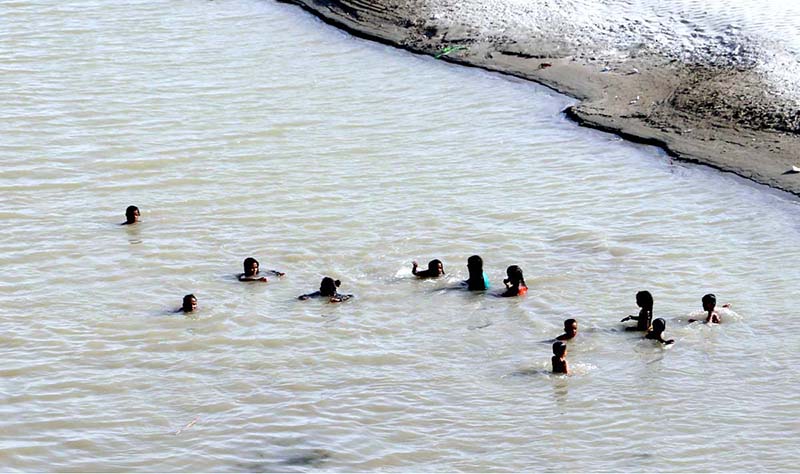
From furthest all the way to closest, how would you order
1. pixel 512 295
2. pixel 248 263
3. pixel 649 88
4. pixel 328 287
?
pixel 649 88 < pixel 248 263 < pixel 512 295 < pixel 328 287

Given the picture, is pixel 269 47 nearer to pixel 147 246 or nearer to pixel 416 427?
pixel 147 246

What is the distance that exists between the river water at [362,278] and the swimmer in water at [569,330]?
158 mm

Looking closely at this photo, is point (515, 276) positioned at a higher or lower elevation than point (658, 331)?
higher

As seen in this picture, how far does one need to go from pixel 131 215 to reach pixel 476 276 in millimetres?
4896

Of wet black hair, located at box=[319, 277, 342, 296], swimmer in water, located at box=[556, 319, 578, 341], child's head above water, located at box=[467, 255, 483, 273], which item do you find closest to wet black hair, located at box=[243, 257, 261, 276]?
wet black hair, located at box=[319, 277, 342, 296]

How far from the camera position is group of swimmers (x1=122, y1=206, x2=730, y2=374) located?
42.3ft

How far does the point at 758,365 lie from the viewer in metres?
12.4

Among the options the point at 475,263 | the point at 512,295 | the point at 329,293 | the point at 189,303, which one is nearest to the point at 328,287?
the point at 329,293

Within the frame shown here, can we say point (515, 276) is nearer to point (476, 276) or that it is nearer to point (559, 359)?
point (476, 276)

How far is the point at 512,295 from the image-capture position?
14211 mm

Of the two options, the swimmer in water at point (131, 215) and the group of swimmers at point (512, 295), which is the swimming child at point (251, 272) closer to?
the group of swimmers at point (512, 295)

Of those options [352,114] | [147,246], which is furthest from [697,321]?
[352,114]

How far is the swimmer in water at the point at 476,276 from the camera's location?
558 inches

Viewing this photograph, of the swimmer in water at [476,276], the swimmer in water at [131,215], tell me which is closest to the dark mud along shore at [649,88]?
the swimmer in water at [476,276]
